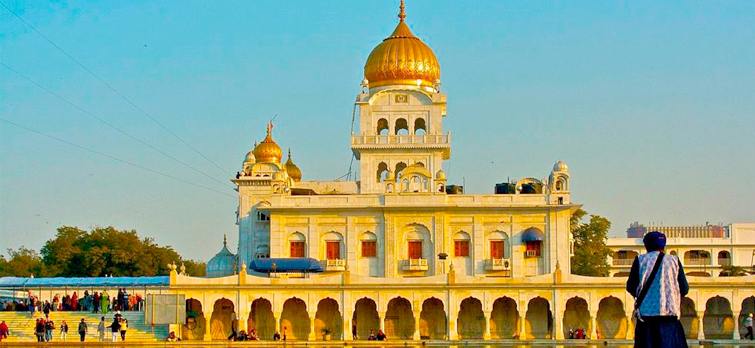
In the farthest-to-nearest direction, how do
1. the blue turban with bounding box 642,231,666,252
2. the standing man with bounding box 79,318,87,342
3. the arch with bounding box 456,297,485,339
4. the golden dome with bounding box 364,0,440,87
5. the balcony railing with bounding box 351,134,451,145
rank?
the golden dome with bounding box 364,0,440,87 < the balcony railing with bounding box 351,134,451,145 < the arch with bounding box 456,297,485,339 < the standing man with bounding box 79,318,87,342 < the blue turban with bounding box 642,231,666,252

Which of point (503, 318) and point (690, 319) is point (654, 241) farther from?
point (690, 319)

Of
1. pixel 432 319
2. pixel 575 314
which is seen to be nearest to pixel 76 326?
pixel 432 319

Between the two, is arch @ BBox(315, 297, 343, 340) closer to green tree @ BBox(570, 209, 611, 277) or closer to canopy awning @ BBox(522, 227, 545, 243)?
canopy awning @ BBox(522, 227, 545, 243)

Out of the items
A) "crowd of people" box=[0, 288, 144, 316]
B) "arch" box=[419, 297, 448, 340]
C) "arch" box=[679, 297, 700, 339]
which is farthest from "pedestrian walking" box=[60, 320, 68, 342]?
"arch" box=[679, 297, 700, 339]

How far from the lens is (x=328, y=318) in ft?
175

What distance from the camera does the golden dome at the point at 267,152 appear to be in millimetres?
67062

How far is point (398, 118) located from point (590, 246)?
1957 centimetres

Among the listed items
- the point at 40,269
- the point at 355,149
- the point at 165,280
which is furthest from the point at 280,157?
the point at 40,269

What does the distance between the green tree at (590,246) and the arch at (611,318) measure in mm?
19427

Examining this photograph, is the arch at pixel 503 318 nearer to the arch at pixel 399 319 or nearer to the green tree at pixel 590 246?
the arch at pixel 399 319

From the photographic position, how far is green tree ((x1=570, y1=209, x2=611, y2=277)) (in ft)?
240

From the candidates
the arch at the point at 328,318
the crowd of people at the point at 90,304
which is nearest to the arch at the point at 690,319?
the arch at the point at 328,318

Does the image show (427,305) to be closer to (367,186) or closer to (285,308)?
(285,308)

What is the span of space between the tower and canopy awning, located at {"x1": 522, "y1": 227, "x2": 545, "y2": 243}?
6724mm
